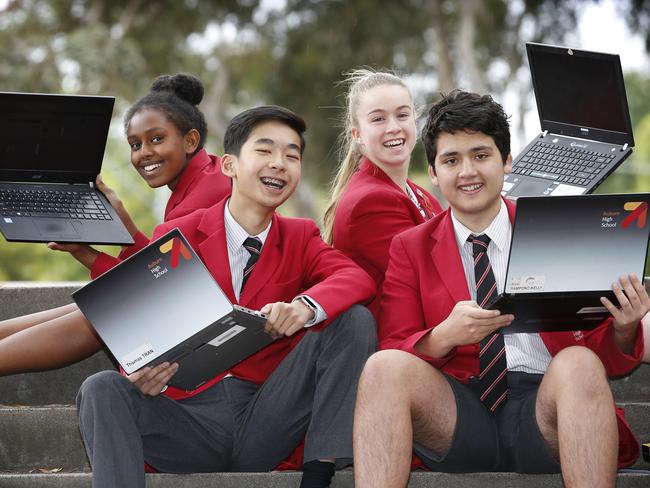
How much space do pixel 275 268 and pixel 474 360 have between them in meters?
0.75

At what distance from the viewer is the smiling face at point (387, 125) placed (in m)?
4.50

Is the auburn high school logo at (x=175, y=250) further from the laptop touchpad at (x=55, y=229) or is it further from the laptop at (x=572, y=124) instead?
the laptop at (x=572, y=124)

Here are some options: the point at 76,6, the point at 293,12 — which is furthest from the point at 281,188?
the point at 76,6

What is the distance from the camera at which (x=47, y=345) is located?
3916 millimetres

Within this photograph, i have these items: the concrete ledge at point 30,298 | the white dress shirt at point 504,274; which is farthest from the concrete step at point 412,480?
the concrete ledge at point 30,298

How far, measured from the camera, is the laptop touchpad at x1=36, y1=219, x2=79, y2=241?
12.6 ft

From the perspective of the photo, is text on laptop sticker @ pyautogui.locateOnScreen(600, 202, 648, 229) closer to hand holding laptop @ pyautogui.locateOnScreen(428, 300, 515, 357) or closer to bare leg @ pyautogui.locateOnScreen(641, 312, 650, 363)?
hand holding laptop @ pyautogui.locateOnScreen(428, 300, 515, 357)

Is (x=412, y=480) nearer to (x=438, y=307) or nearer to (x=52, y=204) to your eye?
(x=438, y=307)

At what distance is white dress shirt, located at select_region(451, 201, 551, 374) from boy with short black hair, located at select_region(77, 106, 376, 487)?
0.33 metres

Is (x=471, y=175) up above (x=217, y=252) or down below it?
above

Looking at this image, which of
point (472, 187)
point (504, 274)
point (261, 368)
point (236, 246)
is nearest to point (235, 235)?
point (236, 246)

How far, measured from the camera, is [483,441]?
3.25m

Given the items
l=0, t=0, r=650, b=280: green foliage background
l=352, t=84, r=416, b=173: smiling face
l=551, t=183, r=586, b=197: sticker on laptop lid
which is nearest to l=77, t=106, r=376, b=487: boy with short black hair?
l=352, t=84, r=416, b=173: smiling face

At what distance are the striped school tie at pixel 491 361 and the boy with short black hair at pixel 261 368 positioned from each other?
1.17ft
